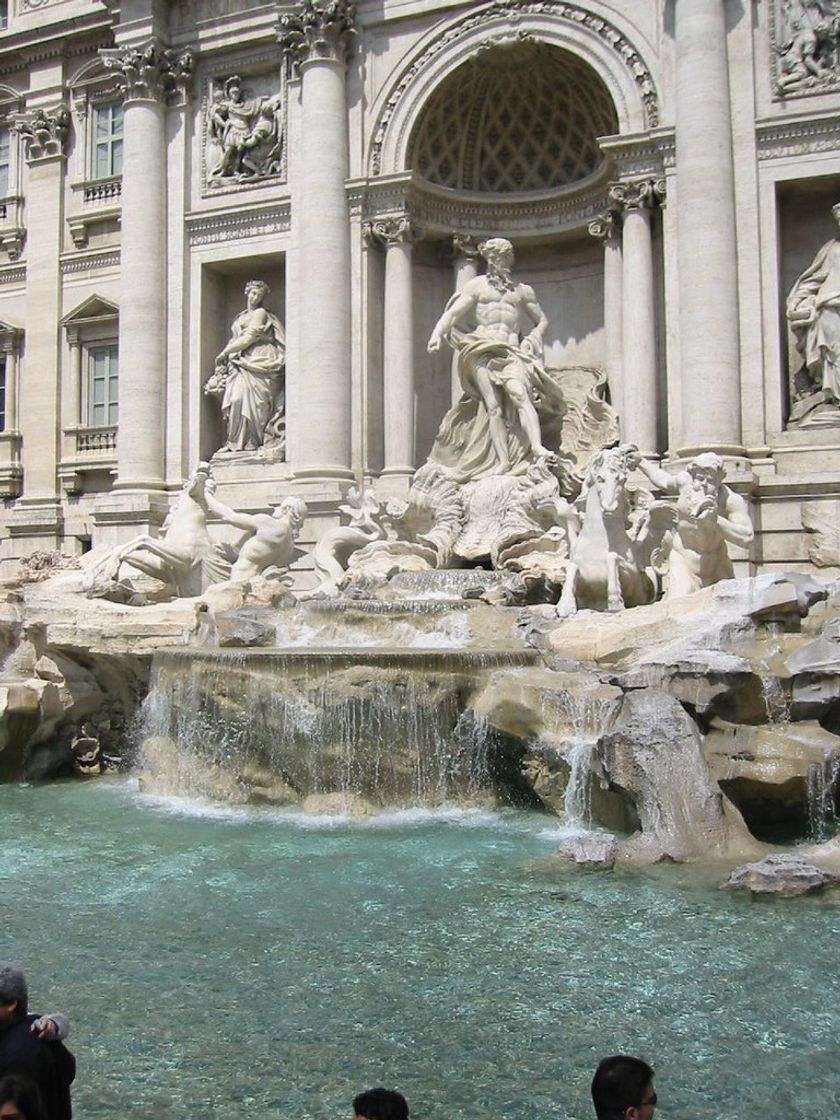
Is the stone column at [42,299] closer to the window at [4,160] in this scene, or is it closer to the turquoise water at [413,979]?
the window at [4,160]

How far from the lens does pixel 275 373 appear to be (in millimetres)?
18766

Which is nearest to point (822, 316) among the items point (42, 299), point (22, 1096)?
point (42, 299)

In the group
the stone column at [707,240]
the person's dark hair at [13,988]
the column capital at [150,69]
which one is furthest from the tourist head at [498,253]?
the person's dark hair at [13,988]

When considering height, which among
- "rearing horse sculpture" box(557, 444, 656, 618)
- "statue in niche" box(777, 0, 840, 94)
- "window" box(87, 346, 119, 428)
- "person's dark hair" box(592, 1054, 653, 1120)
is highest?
"statue in niche" box(777, 0, 840, 94)

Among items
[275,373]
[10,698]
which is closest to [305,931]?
[10,698]

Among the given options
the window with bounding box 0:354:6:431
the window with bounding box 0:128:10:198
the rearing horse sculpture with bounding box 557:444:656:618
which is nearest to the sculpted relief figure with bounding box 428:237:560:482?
the rearing horse sculpture with bounding box 557:444:656:618

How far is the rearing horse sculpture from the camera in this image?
41.2 feet

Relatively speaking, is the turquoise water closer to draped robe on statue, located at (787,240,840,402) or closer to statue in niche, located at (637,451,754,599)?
statue in niche, located at (637,451,754,599)

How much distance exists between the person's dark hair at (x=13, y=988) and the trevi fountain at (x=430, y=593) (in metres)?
1.37

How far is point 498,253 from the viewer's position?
56.2 feet

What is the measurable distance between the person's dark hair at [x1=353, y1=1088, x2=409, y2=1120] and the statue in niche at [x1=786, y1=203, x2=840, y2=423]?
1372cm

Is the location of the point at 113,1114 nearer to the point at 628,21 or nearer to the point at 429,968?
the point at 429,968

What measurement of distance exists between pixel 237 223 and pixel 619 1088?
58.1ft

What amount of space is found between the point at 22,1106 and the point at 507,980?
3.17 m
